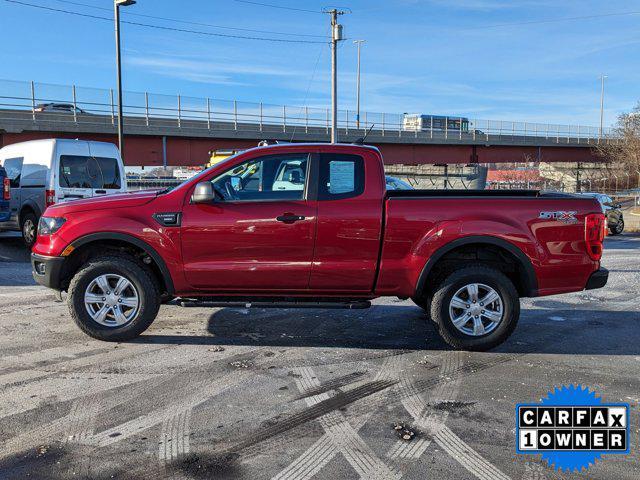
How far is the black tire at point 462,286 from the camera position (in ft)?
17.0

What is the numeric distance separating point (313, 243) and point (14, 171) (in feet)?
35.4

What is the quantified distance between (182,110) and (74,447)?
29539 millimetres

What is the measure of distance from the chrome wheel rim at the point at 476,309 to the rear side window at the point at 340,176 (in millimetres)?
1381

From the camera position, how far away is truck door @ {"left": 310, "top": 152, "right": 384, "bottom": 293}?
5156 millimetres

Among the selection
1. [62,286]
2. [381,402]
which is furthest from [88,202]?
[381,402]

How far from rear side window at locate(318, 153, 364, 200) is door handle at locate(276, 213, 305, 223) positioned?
0.28 metres

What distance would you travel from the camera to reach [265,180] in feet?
17.4

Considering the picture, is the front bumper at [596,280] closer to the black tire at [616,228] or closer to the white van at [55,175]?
the white van at [55,175]

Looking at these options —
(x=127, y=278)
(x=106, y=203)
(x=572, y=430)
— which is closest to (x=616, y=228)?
(x=572, y=430)

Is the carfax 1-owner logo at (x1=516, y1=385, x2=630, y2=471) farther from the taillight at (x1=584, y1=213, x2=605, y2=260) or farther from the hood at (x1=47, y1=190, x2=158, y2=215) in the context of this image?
the hood at (x1=47, y1=190, x2=158, y2=215)

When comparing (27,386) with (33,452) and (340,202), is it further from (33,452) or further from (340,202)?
(340,202)

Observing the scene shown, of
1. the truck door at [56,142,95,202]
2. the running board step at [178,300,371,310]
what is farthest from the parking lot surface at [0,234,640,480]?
the truck door at [56,142,95,202]

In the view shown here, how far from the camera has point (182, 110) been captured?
31.0 meters

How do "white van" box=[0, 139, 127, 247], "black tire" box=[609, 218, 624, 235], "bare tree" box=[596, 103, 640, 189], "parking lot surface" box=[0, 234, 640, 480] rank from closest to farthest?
"parking lot surface" box=[0, 234, 640, 480]
"white van" box=[0, 139, 127, 247]
"black tire" box=[609, 218, 624, 235]
"bare tree" box=[596, 103, 640, 189]
